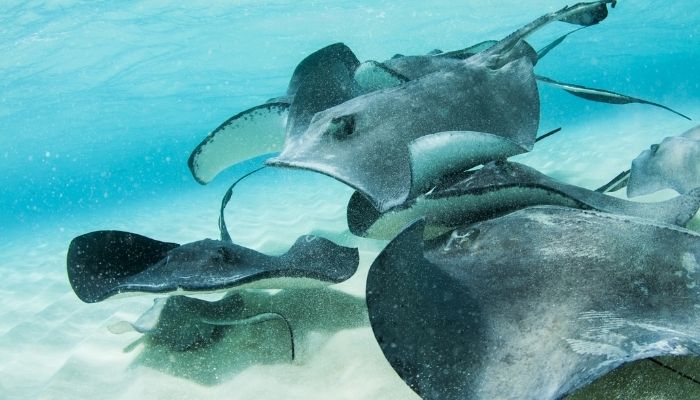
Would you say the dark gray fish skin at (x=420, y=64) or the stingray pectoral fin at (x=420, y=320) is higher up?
the dark gray fish skin at (x=420, y=64)

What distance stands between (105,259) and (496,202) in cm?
290

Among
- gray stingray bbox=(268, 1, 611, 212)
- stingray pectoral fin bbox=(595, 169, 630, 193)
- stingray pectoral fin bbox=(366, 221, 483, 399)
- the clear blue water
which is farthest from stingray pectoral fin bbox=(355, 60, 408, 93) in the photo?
the clear blue water

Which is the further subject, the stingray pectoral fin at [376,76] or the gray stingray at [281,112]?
the gray stingray at [281,112]

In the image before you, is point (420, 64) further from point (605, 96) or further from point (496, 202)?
point (496, 202)

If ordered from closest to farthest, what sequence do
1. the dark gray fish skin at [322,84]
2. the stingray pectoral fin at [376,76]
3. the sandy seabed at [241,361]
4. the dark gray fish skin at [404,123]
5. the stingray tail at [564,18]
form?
the sandy seabed at [241,361] < the dark gray fish skin at [404,123] < the stingray tail at [564,18] < the dark gray fish skin at [322,84] < the stingray pectoral fin at [376,76]

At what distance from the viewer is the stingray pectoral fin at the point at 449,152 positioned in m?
2.70

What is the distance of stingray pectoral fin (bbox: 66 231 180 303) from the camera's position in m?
3.01

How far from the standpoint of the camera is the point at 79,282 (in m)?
3.03

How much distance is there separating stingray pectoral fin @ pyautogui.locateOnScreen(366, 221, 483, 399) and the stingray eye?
1.59 meters

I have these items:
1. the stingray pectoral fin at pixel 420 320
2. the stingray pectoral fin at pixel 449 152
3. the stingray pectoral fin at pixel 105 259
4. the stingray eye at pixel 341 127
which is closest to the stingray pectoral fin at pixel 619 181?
the stingray pectoral fin at pixel 449 152

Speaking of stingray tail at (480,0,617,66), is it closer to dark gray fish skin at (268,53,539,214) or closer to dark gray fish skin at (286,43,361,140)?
dark gray fish skin at (268,53,539,214)

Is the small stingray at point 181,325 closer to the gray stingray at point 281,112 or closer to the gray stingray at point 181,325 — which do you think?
the gray stingray at point 181,325

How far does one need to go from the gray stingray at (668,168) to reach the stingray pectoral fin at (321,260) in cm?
325

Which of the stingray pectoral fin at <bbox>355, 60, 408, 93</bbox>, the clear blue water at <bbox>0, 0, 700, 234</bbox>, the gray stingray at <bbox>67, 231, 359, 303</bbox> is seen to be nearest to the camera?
the gray stingray at <bbox>67, 231, 359, 303</bbox>
